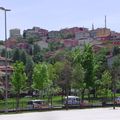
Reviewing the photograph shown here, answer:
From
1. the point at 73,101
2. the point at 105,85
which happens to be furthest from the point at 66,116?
the point at 105,85

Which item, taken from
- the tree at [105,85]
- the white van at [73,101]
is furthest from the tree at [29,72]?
the white van at [73,101]

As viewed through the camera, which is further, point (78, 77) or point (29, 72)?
point (29, 72)

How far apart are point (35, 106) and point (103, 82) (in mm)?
15250

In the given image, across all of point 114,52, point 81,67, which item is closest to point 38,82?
point 81,67

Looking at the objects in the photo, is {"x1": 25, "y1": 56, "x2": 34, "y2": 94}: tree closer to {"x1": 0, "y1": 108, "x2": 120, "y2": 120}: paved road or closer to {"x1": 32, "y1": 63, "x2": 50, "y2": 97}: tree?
{"x1": 32, "y1": 63, "x2": 50, "y2": 97}: tree

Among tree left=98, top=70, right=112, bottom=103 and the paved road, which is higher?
tree left=98, top=70, right=112, bottom=103

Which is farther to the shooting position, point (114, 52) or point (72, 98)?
point (114, 52)

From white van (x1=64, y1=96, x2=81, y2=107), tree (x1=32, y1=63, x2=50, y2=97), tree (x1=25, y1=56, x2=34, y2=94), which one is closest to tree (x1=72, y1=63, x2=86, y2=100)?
white van (x1=64, y1=96, x2=81, y2=107)

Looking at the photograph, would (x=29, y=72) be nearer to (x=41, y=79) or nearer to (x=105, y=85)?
(x=105, y=85)

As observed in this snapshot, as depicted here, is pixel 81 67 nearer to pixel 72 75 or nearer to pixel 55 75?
pixel 72 75

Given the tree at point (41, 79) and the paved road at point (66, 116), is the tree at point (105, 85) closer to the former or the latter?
the tree at point (41, 79)

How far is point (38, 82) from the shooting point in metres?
Result: 62.5

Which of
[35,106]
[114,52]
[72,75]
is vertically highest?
[114,52]

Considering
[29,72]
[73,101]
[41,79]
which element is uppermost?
[29,72]
